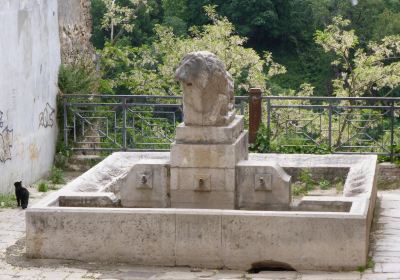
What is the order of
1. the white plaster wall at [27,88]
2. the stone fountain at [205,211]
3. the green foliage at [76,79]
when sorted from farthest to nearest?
the green foliage at [76,79] < the white plaster wall at [27,88] < the stone fountain at [205,211]

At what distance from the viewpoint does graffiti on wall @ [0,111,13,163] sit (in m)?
15.3

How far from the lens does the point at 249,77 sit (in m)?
28.6

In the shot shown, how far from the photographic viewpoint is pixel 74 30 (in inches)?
775

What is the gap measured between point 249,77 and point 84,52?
29.7ft

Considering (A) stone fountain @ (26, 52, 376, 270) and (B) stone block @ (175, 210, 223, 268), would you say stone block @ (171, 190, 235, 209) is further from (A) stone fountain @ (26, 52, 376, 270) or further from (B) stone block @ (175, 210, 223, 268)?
(B) stone block @ (175, 210, 223, 268)

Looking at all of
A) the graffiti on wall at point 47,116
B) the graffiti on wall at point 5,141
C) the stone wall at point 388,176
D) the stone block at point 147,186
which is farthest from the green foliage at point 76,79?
the stone block at point 147,186

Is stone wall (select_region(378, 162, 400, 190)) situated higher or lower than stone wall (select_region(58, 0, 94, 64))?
lower

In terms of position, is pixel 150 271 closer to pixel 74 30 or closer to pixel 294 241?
pixel 294 241

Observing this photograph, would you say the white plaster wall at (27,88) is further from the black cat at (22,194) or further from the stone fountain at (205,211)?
the stone fountain at (205,211)

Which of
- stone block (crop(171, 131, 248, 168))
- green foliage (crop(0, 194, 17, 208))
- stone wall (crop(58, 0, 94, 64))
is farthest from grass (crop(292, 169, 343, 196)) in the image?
stone wall (crop(58, 0, 94, 64))

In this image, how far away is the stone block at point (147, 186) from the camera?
12258 mm

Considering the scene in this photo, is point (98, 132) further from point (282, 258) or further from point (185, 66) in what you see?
point (282, 258)

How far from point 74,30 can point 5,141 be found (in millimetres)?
4753

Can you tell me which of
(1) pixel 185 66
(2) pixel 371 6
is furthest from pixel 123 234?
(2) pixel 371 6
